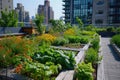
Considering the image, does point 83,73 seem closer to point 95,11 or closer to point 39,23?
point 39,23

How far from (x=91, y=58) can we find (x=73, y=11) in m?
78.8

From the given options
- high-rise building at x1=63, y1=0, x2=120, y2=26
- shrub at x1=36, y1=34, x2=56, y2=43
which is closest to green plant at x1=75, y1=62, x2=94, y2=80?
shrub at x1=36, y1=34, x2=56, y2=43

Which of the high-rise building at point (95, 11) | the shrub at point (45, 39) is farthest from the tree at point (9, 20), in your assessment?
the high-rise building at point (95, 11)

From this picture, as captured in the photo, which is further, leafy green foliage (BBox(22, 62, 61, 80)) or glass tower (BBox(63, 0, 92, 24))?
glass tower (BBox(63, 0, 92, 24))

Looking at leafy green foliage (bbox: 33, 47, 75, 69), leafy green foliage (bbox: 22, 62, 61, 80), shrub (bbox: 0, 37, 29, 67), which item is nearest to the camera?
leafy green foliage (bbox: 22, 62, 61, 80)

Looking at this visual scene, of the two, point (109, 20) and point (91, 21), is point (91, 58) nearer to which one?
point (109, 20)

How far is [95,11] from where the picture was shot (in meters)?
73.9

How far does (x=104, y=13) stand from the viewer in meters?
70.8

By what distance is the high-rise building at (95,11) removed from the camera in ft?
222

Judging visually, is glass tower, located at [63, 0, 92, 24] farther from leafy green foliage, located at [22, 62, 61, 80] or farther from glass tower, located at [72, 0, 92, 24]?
leafy green foliage, located at [22, 62, 61, 80]

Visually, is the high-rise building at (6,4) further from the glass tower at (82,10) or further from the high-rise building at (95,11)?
the glass tower at (82,10)

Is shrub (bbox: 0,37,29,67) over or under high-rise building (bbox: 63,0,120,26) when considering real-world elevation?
under

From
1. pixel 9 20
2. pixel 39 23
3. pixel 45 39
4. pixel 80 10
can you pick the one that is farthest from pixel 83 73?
pixel 80 10

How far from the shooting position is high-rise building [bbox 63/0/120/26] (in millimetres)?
67625
